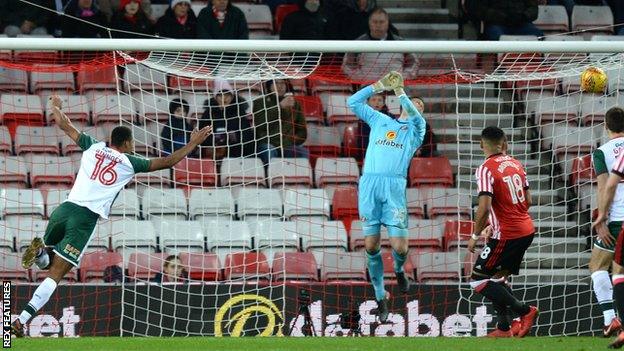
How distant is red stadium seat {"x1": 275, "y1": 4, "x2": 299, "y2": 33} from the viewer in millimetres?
20656

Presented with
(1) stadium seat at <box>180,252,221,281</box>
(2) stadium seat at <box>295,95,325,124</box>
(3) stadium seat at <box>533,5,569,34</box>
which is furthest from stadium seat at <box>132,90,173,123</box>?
(3) stadium seat at <box>533,5,569,34</box>

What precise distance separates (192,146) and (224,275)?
11.2 feet

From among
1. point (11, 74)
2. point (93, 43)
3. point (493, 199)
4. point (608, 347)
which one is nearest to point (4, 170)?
point (11, 74)

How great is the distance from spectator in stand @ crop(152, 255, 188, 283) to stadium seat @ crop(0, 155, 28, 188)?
6.77ft

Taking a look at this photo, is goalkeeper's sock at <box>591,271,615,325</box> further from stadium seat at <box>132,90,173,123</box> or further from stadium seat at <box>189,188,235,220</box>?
stadium seat at <box>132,90,173,123</box>

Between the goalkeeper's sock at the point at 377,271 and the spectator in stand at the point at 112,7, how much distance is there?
631 centimetres

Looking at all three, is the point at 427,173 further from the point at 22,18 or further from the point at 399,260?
the point at 22,18

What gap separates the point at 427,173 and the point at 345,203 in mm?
1053

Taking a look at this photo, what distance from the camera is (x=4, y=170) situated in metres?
17.5

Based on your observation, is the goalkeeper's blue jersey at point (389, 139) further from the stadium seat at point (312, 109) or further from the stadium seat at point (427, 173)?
the stadium seat at point (312, 109)

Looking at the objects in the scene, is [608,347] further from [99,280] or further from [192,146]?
[99,280]

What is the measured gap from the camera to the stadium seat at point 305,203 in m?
17.5

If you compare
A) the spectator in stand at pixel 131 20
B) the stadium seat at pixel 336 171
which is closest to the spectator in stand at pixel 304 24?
the spectator in stand at pixel 131 20

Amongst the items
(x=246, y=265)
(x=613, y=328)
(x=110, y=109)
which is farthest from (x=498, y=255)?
(x=110, y=109)
